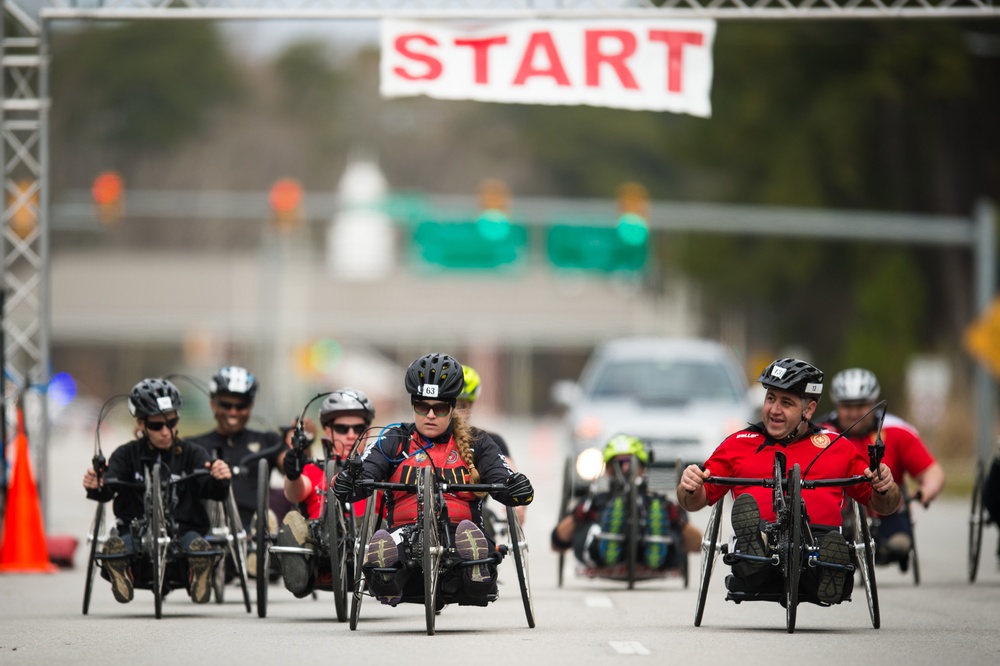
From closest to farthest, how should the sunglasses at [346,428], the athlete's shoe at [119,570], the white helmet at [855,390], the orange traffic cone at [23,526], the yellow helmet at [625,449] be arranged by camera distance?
1. the athlete's shoe at [119,570]
2. the sunglasses at [346,428]
3. the yellow helmet at [625,449]
4. the white helmet at [855,390]
5. the orange traffic cone at [23,526]

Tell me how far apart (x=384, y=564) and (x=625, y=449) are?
15.1 feet

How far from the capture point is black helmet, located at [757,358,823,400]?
12.4m

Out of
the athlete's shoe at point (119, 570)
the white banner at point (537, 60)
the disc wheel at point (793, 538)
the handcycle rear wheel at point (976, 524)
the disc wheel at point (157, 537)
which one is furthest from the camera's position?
the white banner at point (537, 60)

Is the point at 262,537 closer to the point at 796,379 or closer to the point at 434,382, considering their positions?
the point at 434,382

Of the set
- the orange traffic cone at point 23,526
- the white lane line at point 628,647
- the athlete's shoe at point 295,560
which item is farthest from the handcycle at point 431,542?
the orange traffic cone at point 23,526

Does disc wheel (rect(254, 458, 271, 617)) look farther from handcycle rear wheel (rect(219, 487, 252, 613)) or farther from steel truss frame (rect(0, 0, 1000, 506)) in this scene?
steel truss frame (rect(0, 0, 1000, 506))

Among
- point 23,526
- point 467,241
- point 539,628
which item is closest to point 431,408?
point 539,628

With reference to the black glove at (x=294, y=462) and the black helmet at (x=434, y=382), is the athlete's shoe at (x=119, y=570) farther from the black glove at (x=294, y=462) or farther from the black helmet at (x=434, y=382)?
the black helmet at (x=434, y=382)

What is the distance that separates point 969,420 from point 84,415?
1410 inches

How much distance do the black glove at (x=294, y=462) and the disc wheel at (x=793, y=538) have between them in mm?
3192

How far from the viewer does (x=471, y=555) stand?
39.3 ft

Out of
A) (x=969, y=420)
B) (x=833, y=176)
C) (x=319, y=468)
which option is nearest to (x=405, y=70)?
(x=319, y=468)

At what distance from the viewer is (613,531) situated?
16047mm

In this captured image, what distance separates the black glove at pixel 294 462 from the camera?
527 inches
